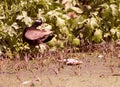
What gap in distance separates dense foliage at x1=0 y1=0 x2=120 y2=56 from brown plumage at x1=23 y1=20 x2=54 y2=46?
0.06 metres

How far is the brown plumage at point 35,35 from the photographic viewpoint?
431 cm

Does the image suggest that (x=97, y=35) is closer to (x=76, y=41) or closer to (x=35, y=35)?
(x=76, y=41)

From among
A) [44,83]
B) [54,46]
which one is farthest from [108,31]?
[44,83]

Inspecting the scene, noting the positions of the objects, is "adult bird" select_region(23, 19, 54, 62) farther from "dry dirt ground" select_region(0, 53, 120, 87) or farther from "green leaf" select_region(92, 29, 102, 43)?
"green leaf" select_region(92, 29, 102, 43)

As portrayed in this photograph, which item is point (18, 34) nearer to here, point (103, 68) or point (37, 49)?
point (37, 49)

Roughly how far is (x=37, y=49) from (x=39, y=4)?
53 cm

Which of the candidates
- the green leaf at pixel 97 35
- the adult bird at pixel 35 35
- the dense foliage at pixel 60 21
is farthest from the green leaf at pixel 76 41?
the adult bird at pixel 35 35

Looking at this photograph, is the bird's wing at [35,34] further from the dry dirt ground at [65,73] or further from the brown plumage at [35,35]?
the dry dirt ground at [65,73]

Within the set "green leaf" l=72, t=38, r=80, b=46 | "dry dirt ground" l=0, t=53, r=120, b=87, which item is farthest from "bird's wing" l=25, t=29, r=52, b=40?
"green leaf" l=72, t=38, r=80, b=46

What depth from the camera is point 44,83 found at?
136 inches

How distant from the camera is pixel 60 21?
4.47 m

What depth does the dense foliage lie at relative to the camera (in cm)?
440

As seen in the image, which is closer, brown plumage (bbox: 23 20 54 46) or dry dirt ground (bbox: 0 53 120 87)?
dry dirt ground (bbox: 0 53 120 87)

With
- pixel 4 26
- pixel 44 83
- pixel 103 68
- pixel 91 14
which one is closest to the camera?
pixel 44 83
